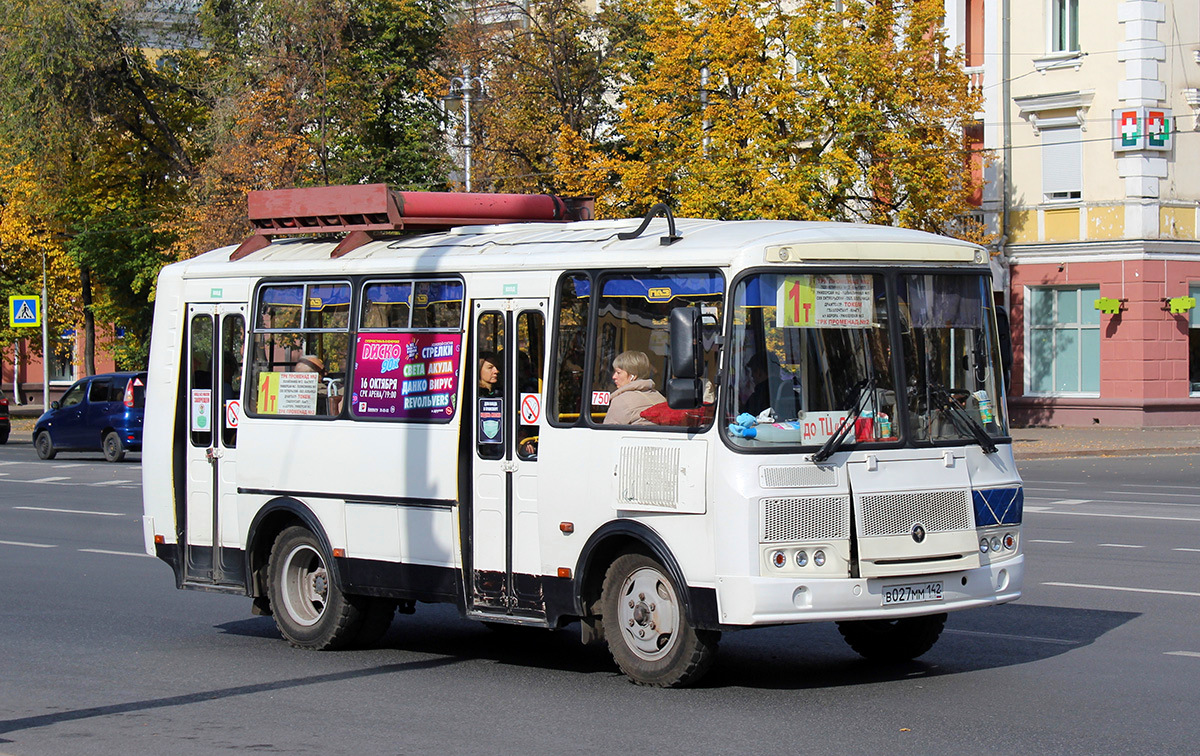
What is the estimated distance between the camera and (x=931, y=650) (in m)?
10.3

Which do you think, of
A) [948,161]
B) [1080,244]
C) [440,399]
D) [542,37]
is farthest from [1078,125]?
[440,399]

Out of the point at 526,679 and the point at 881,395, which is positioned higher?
the point at 881,395

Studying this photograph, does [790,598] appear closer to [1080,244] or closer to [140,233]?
[1080,244]

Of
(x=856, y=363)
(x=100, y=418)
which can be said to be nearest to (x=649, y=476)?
(x=856, y=363)

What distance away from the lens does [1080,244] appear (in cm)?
3894

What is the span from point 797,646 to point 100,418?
2515 centimetres

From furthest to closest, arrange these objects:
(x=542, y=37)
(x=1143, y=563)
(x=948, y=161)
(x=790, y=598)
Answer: (x=542, y=37) → (x=948, y=161) → (x=1143, y=563) → (x=790, y=598)

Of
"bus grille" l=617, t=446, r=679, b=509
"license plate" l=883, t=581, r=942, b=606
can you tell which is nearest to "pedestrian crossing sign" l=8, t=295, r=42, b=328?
"bus grille" l=617, t=446, r=679, b=509

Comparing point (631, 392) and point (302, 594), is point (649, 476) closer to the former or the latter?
point (631, 392)

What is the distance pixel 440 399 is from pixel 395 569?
108cm

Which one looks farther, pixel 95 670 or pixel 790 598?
pixel 95 670

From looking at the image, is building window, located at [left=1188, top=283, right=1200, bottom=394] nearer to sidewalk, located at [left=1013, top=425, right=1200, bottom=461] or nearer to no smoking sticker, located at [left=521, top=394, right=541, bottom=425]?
sidewalk, located at [left=1013, top=425, right=1200, bottom=461]

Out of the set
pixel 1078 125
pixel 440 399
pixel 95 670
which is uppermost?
pixel 1078 125

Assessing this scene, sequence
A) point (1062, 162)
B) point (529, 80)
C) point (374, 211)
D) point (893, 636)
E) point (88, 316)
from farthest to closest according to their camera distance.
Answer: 1. point (88, 316)
2. point (1062, 162)
3. point (529, 80)
4. point (374, 211)
5. point (893, 636)
